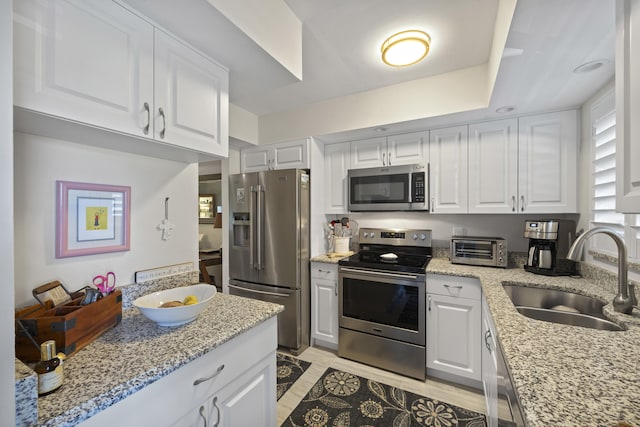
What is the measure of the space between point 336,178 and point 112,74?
2057 mm

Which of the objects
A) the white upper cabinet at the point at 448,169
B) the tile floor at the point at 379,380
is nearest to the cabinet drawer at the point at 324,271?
the tile floor at the point at 379,380

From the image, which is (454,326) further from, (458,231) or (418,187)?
(418,187)

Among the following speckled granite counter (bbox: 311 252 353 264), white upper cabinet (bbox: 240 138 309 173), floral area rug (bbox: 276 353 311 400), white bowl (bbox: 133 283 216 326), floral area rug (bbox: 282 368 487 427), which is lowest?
floral area rug (bbox: 276 353 311 400)

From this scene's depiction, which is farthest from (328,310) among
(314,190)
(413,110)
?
(413,110)

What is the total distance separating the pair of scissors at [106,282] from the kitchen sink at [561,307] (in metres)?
2.10

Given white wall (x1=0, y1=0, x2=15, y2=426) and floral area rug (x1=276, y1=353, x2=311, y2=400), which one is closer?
white wall (x1=0, y1=0, x2=15, y2=426)

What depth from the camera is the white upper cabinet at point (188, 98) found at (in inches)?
46.3

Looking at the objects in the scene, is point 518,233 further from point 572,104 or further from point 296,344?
point 296,344

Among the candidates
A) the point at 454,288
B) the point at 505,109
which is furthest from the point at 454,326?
the point at 505,109

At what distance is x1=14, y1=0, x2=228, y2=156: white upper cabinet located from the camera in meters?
0.82

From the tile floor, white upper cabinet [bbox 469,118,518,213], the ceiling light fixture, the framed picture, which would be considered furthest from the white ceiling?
the tile floor

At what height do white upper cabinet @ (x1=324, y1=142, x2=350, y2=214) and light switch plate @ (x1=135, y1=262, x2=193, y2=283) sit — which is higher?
white upper cabinet @ (x1=324, y1=142, x2=350, y2=214)

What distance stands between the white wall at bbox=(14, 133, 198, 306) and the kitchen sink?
80.2 inches

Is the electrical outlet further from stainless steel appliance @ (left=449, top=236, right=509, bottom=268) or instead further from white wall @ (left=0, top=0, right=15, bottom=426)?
white wall @ (left=0, top=0, right=15, bottom=426)
